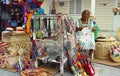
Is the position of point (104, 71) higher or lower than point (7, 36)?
lower

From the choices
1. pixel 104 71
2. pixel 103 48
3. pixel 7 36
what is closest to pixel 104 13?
pixel 103 48

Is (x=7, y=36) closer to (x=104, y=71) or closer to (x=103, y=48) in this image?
(x=103, y=48)

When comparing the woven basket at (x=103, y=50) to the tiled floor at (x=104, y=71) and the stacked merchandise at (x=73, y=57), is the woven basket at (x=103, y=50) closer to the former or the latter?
the tiled floor at (x=104, y=71)

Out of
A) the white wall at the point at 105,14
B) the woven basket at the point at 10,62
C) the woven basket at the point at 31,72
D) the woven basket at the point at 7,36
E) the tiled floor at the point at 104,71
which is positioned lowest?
the tiled floor at the point at 104,71

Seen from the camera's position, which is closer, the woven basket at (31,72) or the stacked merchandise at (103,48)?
the woven basket at (31,72)

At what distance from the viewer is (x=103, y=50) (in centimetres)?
403

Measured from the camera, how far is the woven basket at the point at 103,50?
4020 mm

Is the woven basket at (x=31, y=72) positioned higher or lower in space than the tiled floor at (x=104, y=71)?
higher

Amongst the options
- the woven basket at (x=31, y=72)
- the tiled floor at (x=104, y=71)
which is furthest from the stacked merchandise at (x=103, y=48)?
the woven basket at (x=31, y=72)

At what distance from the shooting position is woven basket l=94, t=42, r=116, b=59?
402 centimetres

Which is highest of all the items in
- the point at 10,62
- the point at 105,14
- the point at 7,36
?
the point at 105,14

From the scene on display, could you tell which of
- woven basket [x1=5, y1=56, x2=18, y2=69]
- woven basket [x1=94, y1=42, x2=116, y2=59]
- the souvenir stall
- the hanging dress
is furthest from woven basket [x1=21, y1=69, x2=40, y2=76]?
woven basket [x1=94, y1=42, x2=116, y2=59]

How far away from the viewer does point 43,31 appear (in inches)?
132

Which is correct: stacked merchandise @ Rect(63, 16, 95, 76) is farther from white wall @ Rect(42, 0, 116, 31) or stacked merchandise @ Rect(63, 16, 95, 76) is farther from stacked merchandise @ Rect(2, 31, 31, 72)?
white wall @ Rect(42, 0, 116, 31)
